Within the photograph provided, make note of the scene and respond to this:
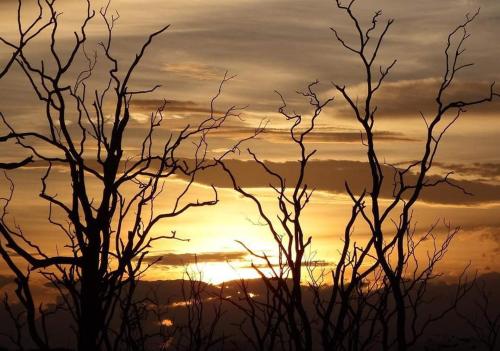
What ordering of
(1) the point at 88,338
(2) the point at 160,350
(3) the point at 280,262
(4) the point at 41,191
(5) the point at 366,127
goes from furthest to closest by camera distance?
1. (2) the point at 160,350
2. (3) the point at 280,262
3. (5) the point at 366,127
4. (4) the point at 41,191
5. (1) the point at 88,338

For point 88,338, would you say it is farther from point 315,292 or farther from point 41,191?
point 315,292

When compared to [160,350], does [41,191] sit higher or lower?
higher

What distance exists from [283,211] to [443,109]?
7.13 ft

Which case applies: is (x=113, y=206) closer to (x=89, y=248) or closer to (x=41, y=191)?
(x=89, y=248)

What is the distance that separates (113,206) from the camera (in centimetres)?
685

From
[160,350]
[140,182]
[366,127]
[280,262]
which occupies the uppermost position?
[366,127]

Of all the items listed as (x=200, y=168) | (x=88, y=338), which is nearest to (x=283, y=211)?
(x=200, y=168)

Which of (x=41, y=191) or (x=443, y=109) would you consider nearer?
(x=41, y=191)

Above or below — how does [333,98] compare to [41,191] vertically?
above

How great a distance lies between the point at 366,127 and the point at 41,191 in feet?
12.0

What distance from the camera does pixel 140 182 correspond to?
8.45 m

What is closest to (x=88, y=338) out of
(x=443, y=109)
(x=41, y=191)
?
(x=41, y=191)

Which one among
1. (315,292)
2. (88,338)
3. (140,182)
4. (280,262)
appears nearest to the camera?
(88,338)

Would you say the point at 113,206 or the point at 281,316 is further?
the point at 281,316
